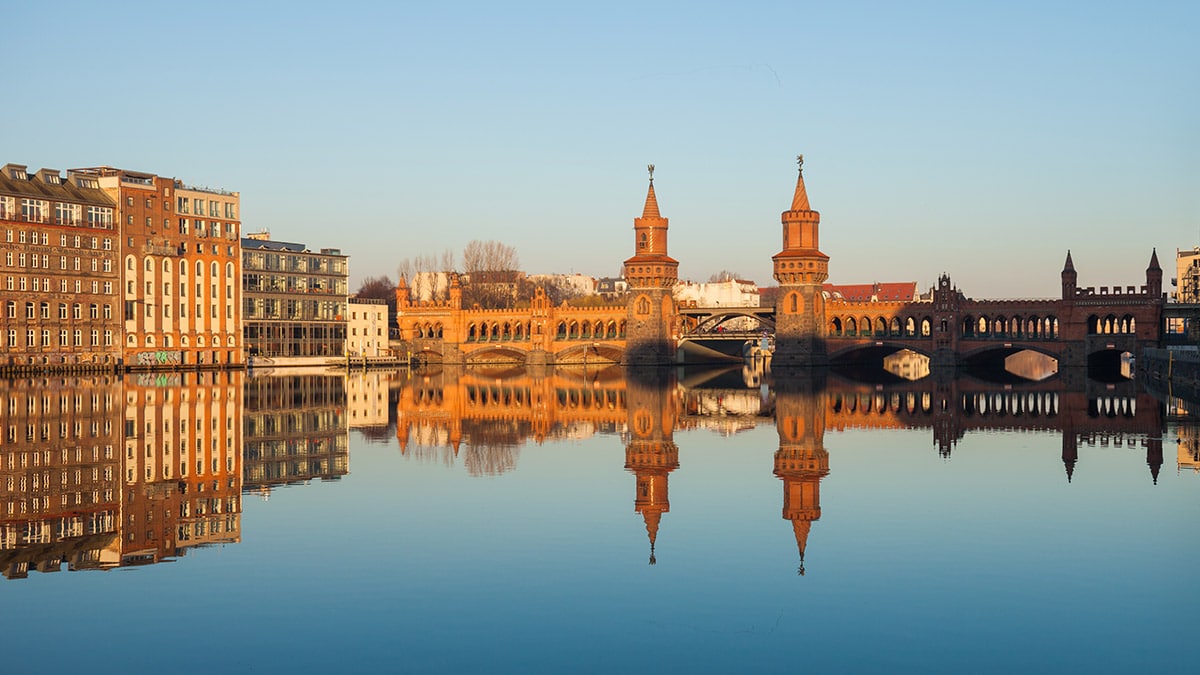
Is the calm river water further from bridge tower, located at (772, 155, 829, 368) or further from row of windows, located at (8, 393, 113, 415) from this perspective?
bridge tower, located at (772, 155, 829, 368)

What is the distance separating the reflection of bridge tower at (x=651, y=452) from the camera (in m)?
25.3

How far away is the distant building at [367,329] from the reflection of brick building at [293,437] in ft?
187

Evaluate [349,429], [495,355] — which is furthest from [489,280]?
[349,429]

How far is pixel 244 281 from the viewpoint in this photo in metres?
114

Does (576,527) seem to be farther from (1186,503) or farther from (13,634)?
(1186,503)

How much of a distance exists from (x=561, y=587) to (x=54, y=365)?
272 ft

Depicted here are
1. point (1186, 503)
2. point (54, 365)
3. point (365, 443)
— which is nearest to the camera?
point (1186, 503)

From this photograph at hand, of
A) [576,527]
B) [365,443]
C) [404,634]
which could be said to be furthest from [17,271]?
[404,634]

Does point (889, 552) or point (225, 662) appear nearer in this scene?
point (225, 662)

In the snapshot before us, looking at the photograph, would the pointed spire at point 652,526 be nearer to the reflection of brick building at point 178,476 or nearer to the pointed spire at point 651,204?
the reflection of brick building at point 178,476

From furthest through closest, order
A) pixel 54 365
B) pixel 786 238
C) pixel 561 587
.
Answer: pixel 786 238
pixel 54 365
pixel 561 587

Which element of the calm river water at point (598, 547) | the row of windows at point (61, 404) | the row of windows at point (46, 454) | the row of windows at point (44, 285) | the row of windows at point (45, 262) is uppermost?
the row of windows at point (45, 262)

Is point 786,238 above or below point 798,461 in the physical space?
above

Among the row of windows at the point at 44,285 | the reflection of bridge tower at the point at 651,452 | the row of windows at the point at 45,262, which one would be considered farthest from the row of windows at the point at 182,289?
the reflection of bridge tower at the point at 651,452
